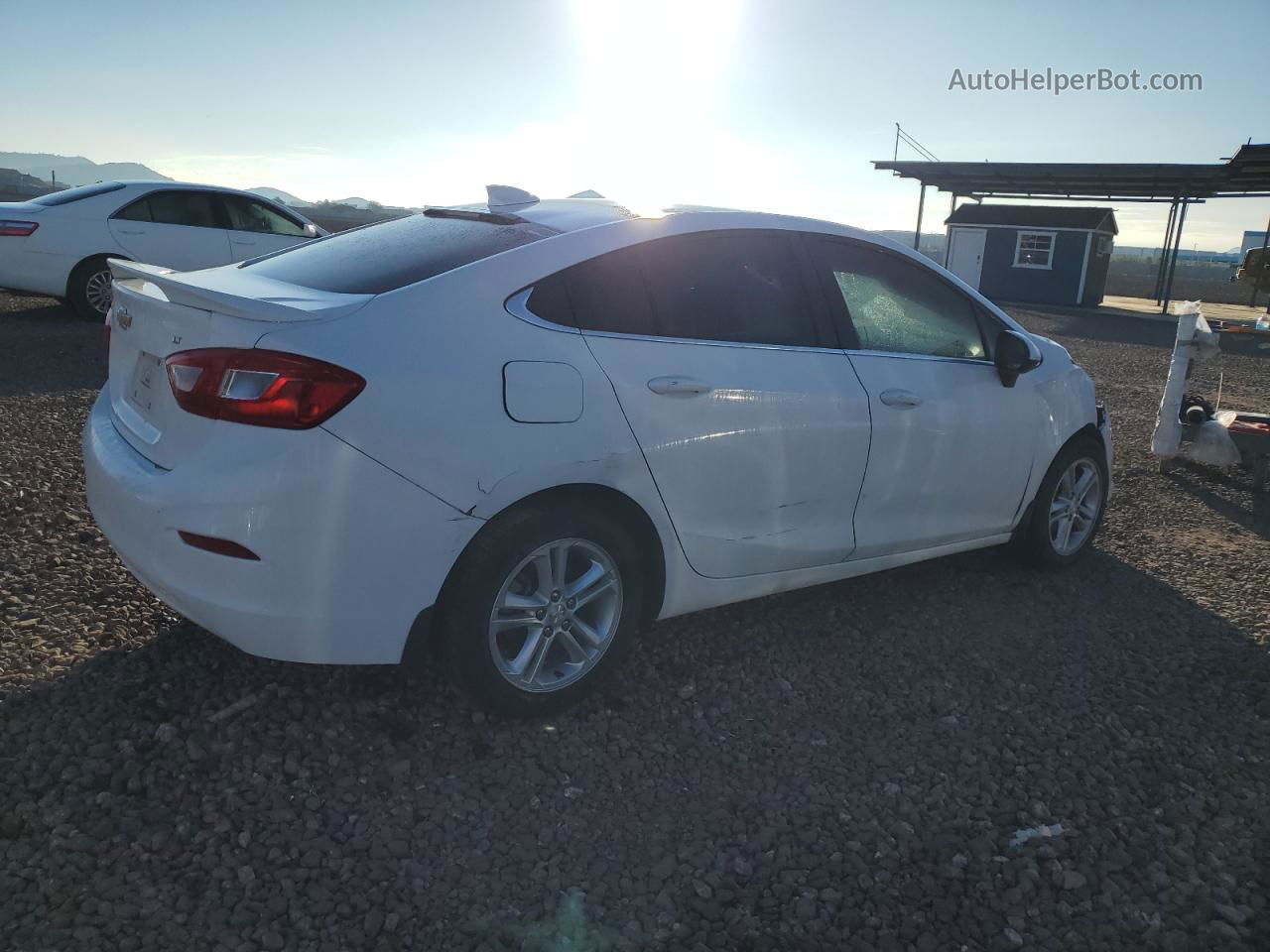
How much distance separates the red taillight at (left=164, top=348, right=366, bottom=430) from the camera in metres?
2.49

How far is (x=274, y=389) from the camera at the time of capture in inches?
98.4

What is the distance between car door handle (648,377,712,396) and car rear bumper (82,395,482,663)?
77 cm

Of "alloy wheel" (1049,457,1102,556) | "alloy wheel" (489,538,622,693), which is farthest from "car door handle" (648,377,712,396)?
"alloy wheel" (1049,457,1102,556)

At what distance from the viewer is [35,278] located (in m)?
9.88

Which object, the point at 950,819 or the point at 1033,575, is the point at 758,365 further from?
the point at 1033,575

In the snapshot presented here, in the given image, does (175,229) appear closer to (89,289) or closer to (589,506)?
(89,289)

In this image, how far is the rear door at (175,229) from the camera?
34.0 ft

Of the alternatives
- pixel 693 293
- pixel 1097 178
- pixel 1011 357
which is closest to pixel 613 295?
pixel 693 293

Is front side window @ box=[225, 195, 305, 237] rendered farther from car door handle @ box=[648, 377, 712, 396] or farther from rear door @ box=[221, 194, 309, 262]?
car door handle @ box=[648, 377, 712, 396]

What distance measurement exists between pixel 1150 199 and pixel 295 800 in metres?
34.3

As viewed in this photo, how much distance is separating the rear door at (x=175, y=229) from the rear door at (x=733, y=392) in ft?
28.5

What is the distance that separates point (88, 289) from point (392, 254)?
8.82 meters

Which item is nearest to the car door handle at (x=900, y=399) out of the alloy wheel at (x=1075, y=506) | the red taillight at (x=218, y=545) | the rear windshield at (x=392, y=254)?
the alloy wheel at (x=1075, y=506)

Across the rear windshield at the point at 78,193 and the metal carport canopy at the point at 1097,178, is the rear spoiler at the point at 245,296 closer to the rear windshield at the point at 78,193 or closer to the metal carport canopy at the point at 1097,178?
the rear windshield at the point at 78,193
